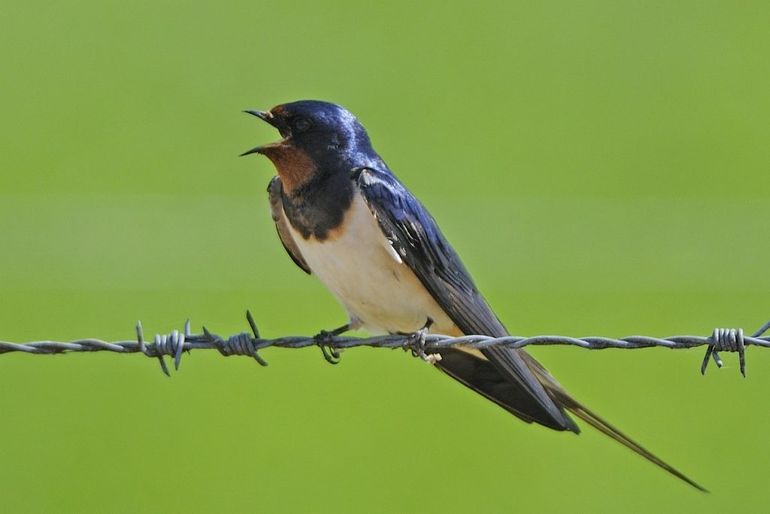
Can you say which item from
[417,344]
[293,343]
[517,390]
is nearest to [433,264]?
[417,344]

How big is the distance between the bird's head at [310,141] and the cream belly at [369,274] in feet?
0.67

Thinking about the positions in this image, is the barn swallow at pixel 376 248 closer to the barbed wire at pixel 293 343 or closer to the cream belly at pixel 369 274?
the cream belly at pixel 369 274

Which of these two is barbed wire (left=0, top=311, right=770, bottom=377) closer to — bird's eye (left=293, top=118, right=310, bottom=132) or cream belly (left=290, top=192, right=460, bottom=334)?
cream belly (left=290, top=192, right=460, bottom=334)

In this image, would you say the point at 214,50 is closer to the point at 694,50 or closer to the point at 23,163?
the point at 23,163

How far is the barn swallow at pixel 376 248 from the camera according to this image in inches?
194

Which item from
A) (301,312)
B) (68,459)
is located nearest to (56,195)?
(301,312)

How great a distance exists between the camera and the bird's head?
5.09 m

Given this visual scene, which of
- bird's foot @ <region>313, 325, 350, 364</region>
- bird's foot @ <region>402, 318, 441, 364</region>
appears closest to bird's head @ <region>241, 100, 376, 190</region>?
bird's foot @ <region>313, 325, 350, 364</region>

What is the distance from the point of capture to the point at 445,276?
16.5ft

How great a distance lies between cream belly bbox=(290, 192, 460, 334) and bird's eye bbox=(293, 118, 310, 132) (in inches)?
13.7

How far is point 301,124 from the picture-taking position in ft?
16.9

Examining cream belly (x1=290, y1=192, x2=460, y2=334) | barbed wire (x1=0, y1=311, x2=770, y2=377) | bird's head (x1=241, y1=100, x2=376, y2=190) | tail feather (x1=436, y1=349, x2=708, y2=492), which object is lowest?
barbed wire (x1=0, y1=311, x2=770, y2=377)

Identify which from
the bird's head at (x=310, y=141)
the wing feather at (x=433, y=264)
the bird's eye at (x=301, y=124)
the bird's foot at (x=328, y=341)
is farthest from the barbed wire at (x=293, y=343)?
the bird's eye at (x=301, y=124)

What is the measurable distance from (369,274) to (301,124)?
60cm
